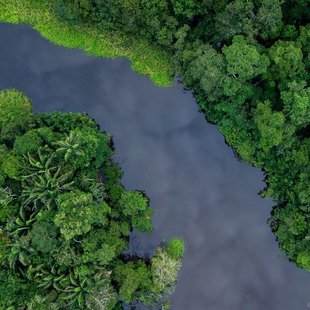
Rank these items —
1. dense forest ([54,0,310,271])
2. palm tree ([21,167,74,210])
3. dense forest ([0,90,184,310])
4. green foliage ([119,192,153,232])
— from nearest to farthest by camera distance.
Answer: dense forest ([0,90,184,310]) < palm tree ([21,167,74,210]) < dense forest ([54,0,310,271]) < green foliage ([119,192,153,232])

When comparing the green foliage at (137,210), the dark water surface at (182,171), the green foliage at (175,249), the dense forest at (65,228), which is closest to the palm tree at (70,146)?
the dense forest at (65,228)

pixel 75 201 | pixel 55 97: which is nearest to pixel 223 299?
pixel 75 201

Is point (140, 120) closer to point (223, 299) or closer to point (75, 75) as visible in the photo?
point (75, 75)

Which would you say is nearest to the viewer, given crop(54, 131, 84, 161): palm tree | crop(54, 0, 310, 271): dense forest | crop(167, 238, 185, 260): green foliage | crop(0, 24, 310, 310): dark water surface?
crop(54, 131, 84, 161): palm tree

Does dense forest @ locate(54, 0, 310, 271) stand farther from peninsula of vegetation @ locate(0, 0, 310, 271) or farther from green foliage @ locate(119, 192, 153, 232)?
green foliage @ locate(119, 192, 153, 232)

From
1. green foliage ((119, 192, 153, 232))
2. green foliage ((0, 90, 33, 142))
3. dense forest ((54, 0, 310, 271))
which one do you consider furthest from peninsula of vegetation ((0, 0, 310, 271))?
green foliage ((119, 192, 153, 232))

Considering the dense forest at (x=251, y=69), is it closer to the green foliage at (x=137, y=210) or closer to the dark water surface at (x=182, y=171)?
the dark water surface at (x=182, y=171)
